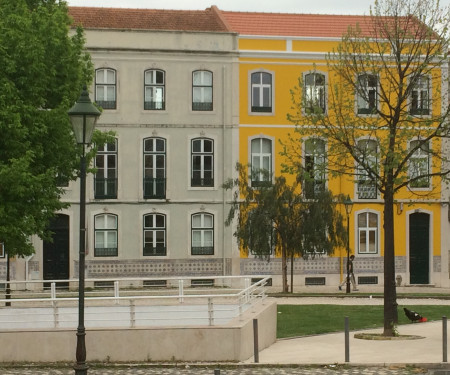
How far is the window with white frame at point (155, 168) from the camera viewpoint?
45.5 meters

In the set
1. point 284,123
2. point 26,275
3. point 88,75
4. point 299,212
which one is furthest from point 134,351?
point 284,123

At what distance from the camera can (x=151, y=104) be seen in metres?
45.5

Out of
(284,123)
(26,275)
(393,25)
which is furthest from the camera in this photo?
(284,123)

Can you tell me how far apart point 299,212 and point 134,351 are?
2111 centimetres

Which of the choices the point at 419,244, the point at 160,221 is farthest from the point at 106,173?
the point at 419,244

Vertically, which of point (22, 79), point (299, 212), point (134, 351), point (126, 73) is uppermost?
point (126, 73)

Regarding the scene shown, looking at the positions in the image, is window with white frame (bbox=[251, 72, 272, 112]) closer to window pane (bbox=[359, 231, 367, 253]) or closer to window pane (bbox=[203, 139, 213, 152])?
window pane (bbox=[203, 139, 213, 152])

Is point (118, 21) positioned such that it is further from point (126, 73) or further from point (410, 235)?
point (410, 235)

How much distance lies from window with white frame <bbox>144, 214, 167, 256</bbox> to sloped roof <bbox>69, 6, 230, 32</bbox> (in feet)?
26.1

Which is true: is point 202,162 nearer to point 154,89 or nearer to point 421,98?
point 154,89

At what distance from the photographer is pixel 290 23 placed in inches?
1913

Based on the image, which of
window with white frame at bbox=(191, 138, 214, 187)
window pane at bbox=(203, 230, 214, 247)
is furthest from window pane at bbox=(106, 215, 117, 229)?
window pane at bbox=(203, 230, 214, 247)

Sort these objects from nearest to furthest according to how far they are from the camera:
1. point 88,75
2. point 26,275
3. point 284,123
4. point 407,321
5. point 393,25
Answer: point 393,25
point 407,321
point 88,75
point 26,275
point 284,123

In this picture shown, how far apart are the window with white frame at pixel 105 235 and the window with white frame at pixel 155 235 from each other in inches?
50.8
